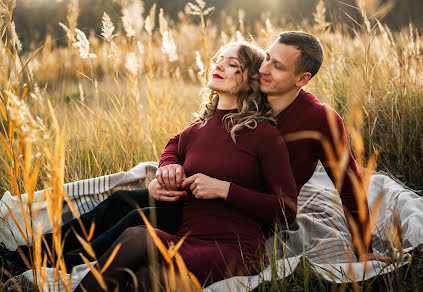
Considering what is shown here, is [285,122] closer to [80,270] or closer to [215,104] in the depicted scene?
[215,104]

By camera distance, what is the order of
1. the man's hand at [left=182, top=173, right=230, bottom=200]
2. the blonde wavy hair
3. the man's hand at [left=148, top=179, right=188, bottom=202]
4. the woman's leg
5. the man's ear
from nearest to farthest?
the woman's leg < the man's hand at [left=182, top=173, right=230, bottom=200] < the man's hand at [left=148, top=179, right=188, bottom=202] < the blonde wavy hair < the man's ear

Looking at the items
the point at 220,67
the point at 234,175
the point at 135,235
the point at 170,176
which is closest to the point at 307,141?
the point at 234,175

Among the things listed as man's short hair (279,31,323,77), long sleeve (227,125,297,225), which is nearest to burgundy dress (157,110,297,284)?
long sleeve (227,125,297,225)

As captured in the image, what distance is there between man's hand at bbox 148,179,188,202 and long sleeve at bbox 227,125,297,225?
238 mm

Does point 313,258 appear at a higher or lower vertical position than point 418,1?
lower

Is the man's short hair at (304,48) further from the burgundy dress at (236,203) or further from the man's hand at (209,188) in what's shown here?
the man's hand at (209,188)

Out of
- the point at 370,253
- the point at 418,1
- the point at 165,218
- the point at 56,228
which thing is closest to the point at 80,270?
the point at 165,218

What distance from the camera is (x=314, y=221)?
209 centimetres

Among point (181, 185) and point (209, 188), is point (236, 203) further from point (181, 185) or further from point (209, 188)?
point (181, 185)

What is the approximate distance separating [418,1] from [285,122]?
1554 centimetres

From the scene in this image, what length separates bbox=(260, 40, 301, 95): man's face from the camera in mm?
1920

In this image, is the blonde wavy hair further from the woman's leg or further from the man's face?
the woman's leg

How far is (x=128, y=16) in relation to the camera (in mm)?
2473

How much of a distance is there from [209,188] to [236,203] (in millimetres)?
123
